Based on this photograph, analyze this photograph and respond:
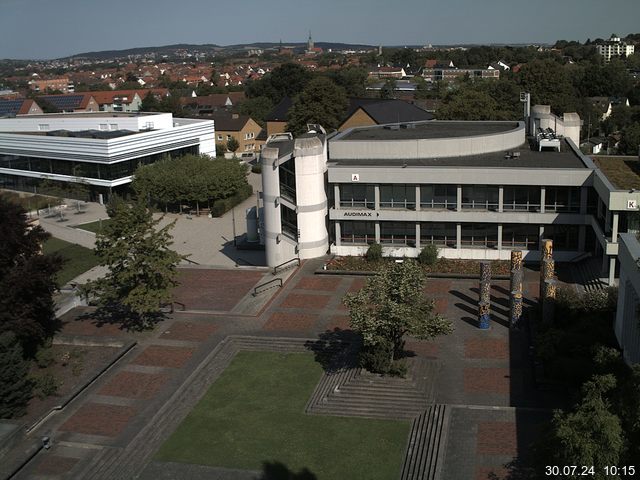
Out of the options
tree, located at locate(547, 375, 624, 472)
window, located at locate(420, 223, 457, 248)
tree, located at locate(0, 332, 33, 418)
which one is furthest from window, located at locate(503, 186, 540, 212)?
tree, located at locate(0, 332, 33, 418)

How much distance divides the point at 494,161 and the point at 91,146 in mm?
39515

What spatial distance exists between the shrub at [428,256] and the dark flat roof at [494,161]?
5.09 m

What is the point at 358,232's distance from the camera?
4316 cm

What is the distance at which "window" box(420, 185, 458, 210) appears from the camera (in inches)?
1619

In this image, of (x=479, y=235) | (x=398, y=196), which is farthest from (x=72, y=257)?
(x=479, y=235)

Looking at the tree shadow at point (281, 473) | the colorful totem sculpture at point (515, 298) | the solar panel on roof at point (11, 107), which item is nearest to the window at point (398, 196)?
the colorful totem sculpture at point (515, 298)

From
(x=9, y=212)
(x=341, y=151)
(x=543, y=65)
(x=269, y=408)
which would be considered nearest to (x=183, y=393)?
(x=269, y=408)

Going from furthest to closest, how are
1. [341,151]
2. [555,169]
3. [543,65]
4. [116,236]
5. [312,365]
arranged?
[543,65] < [341,151] < [555,169] < [116,236] < [312,365]

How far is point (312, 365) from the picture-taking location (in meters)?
29.1

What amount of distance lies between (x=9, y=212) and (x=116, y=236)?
450 centimetres

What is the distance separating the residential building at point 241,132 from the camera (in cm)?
9612

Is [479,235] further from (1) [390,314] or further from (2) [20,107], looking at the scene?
(2) [20,107]

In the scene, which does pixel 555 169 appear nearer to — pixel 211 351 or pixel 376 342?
pixel 376 342

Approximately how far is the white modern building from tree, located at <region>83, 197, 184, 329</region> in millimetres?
35911
